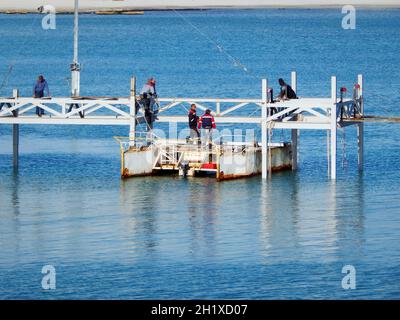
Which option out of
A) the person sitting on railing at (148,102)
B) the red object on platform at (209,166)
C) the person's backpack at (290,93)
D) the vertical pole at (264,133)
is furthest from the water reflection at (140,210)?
the person's backpack at (290,93)

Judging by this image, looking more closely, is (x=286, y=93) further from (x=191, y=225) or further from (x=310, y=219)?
(x=191, y=225)

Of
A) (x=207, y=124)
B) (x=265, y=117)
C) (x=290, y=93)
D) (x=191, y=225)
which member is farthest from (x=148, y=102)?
(x=191, y=225)

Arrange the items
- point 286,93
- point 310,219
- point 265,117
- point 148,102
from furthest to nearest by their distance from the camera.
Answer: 1. point 148,102
2. point 286,93
3. point 265,117
4. point 310,219

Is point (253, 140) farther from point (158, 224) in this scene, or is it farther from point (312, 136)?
point (312, 136)

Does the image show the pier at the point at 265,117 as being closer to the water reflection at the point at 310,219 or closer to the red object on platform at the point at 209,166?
the red object on platform at the point at 209,166

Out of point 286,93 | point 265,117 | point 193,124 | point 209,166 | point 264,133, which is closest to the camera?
point 264,133

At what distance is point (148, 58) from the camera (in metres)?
135

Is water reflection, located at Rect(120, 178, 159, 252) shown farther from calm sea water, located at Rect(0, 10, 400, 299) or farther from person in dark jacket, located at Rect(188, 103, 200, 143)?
person in dark jacket, located at Rect(188, 103, 200, 143)

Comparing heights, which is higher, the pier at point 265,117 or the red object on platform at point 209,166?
the pier at point 265,117

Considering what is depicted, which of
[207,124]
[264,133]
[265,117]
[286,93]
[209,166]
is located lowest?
[209,166]

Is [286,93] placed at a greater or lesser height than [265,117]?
greater

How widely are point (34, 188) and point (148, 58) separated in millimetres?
87585

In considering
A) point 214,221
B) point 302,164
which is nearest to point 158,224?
point 214,221

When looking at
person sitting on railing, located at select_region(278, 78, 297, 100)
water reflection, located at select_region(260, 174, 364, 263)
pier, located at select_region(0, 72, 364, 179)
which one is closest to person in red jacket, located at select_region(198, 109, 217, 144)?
pier, located at select_region(0, 72, 364, 179)
